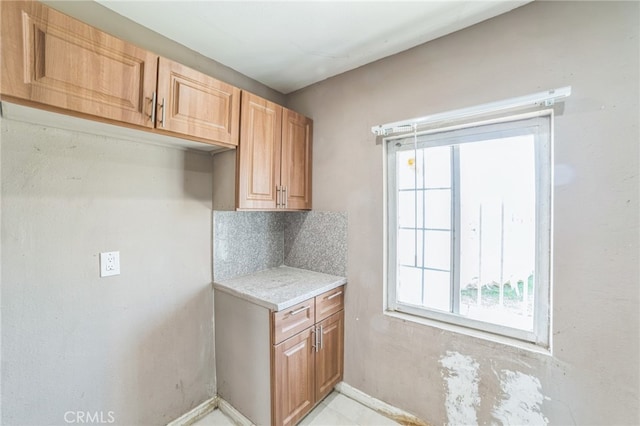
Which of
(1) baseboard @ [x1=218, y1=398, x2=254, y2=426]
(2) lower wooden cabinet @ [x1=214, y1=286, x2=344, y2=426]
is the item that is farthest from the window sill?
(1) baseboard @ [x1=218, y1=398, x2=254, y2=426]

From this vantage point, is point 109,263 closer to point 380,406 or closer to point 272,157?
point 272,157

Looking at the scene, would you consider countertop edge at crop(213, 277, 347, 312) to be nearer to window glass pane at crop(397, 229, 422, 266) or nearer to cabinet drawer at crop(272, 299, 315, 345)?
cabinet drawer at crop(272, 299, 315, 345)

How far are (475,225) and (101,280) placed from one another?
2.14m

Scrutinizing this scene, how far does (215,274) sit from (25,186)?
41.9 inches

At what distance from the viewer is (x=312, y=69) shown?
1948mm

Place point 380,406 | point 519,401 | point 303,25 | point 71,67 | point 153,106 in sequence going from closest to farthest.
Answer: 1. point 71,67
2. point 153,106
3. point 519,401
4. point 303,25
5. point 380,406

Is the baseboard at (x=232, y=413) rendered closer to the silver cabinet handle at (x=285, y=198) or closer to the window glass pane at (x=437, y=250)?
the silver cabinet handle at (x=285, y=198)

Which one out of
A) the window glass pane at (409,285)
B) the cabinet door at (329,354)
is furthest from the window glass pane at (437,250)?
the cabinet door at (329,354)

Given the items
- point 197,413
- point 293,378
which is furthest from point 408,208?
point 197,413

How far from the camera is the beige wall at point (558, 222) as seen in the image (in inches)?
45.1

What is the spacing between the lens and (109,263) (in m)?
1.42

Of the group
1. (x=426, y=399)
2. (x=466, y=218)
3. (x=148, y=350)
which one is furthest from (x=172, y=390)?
(x=466, y=218)

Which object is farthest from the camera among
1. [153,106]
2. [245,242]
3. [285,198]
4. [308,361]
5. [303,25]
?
[245,242]

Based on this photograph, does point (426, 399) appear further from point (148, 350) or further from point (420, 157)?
point (148, 350)
